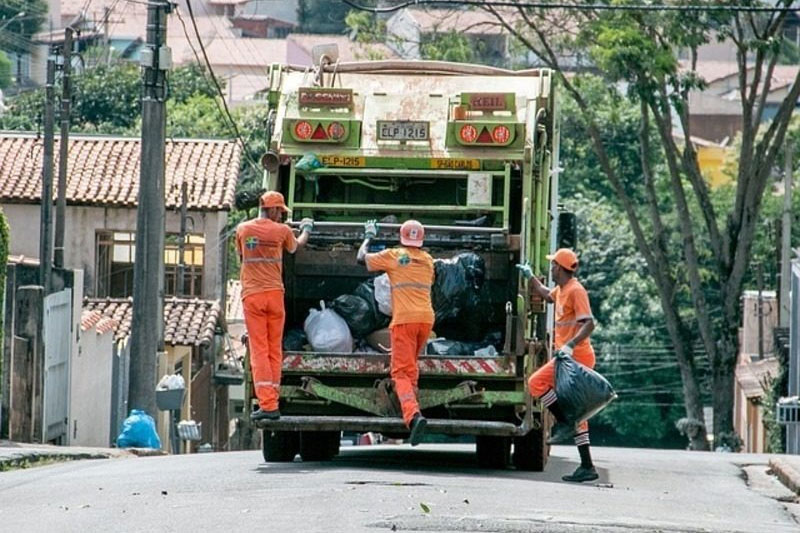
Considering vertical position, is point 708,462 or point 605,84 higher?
point 605,84

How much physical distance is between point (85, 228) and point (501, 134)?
24365 millimetres

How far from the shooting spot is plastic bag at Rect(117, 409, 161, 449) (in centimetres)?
2177

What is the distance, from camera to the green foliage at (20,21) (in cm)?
4881

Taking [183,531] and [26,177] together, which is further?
[26,177]

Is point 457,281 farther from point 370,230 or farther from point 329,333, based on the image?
point 329,333

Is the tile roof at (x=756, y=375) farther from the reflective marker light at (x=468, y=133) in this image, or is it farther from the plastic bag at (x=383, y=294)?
the plastic bag at (x=383, y=294)

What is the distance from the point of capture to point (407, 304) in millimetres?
13891

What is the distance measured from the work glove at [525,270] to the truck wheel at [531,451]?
57.3 inches

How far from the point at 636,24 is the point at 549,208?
543 inches

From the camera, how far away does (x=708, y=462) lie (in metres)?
19.5

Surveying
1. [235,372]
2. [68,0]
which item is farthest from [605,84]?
[68,0]

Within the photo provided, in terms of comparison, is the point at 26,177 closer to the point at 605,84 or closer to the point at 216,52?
the point at 605,84

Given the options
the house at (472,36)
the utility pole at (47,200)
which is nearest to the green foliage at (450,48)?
the house at (472,36)

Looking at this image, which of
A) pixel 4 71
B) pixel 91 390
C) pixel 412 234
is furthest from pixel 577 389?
pixel 4 71
